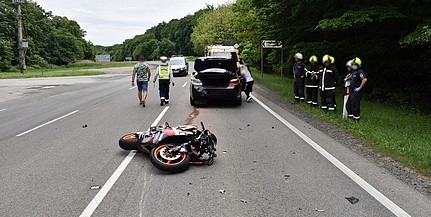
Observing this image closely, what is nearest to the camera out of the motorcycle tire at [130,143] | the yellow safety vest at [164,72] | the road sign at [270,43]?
the motorcycle tire at [130,143]

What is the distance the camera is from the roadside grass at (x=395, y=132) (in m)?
7.33

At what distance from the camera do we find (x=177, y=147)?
674 cm

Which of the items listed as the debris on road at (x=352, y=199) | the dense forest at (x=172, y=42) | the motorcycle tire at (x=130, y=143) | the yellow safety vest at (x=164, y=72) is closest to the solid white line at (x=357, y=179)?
the debris on road at (x=352, y=199)

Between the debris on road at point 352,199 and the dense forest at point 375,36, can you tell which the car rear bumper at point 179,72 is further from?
the debris on road at point 352,199

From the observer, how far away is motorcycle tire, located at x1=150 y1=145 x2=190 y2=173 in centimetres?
641

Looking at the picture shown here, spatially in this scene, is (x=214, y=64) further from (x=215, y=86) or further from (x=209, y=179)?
(x=209, y=179)

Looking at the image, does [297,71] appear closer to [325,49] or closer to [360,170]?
[325,49]

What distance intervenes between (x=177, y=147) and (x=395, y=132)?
556 cm

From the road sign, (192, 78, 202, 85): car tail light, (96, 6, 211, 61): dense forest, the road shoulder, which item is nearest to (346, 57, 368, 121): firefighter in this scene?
the road shoulder

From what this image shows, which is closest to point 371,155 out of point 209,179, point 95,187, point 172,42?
point 209,179

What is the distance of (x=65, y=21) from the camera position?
4761 inches

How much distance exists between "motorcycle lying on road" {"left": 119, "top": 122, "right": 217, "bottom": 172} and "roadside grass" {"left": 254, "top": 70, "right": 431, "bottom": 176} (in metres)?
3.27

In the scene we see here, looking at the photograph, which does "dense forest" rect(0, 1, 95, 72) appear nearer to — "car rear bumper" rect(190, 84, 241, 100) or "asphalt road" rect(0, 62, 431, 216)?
"car rear bumper" rect(190, 84, 241, 100)

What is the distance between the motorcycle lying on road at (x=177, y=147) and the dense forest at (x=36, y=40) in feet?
206
